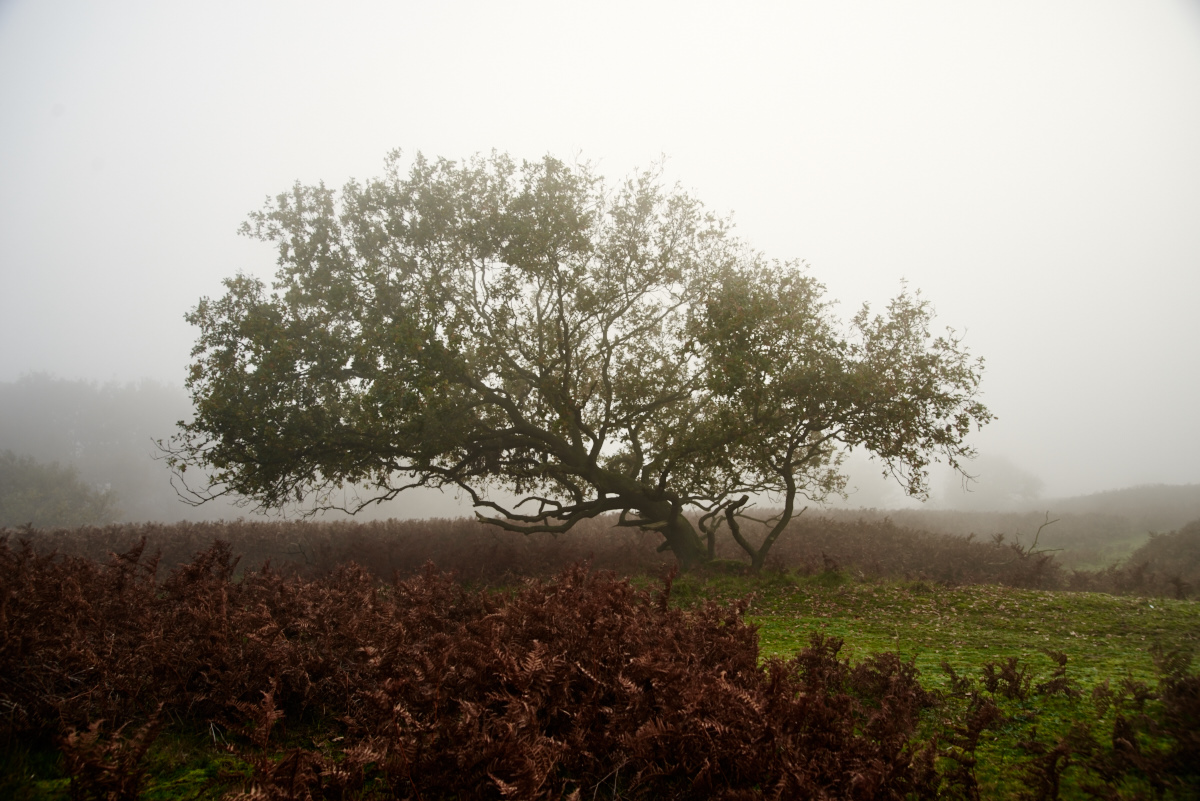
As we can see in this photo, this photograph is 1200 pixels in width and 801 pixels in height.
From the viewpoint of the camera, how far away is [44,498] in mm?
38781

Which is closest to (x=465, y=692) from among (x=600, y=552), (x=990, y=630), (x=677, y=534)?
(x=990, y=630)

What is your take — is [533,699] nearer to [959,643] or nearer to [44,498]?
[959,643]

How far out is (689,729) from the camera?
3.41m

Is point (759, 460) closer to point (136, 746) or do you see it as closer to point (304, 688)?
point (304, 688)

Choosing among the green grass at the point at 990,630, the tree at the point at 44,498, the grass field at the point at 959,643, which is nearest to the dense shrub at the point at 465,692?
the grass field at the point at 959,643

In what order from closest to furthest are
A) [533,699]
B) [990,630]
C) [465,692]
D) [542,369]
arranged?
[533,699]
[465,692]
[990,630]
[542,369]

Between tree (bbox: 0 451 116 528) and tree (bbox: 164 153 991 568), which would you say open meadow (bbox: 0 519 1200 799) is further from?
tree (bbox: 0 451 116 528)

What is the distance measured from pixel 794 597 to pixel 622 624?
6.98m

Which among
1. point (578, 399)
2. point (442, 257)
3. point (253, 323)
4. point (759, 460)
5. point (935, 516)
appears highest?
point (442, 257)

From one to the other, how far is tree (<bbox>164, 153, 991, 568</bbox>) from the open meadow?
17.9ft

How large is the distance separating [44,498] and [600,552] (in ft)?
158

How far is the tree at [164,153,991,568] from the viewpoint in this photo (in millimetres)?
11922

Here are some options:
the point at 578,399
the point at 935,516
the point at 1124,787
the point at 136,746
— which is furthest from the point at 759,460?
the point at 935,516

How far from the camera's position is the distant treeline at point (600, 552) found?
13344 mm
